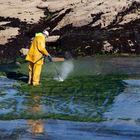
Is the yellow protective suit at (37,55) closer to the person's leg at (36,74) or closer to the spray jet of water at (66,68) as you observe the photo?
the person's leg at (36,74)

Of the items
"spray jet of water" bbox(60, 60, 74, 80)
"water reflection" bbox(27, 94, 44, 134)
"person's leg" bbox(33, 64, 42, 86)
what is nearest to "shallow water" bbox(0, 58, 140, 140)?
"water reflection" bbox(27, 94, 44, 134)

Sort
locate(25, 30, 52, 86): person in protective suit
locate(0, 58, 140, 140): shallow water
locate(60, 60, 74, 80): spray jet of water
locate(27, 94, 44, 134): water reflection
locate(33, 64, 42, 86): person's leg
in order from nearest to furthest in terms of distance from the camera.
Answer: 1. locate(0, 58, 140, 140): shallow water
2. locate(27, 94, 44, 134): water reflection
3. locate(33, 64, 42, 86): person's leg
4. locate(25, 30, 52, 86): person in protective suit
5. locate(60, 60, 74, 80): spray jet of water

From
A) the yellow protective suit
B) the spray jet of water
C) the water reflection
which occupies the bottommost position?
the spray jet of water

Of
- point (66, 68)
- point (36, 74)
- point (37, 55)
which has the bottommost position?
point (66, 68)

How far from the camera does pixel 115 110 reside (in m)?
13.9

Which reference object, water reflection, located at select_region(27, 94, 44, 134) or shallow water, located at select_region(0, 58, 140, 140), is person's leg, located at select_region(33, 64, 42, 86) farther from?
water reflection, located at select_region(27, 94, 44, 134)

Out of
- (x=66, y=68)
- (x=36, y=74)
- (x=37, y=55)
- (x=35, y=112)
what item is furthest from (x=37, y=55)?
(x=35, y=112)

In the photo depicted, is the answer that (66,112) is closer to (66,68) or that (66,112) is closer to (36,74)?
(36,74)

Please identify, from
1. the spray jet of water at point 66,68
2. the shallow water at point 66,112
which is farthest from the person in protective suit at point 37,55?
the spray jet of water at point 66,68

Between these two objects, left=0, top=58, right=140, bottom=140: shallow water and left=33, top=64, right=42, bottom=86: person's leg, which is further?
left=33, top=64, right=42, bottom=86: person's leg

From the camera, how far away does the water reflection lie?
38.7 feet

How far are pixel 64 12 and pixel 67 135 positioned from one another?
1892cm

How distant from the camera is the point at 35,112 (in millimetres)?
13742

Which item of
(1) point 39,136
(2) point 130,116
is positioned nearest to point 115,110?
(2) point 130,116
